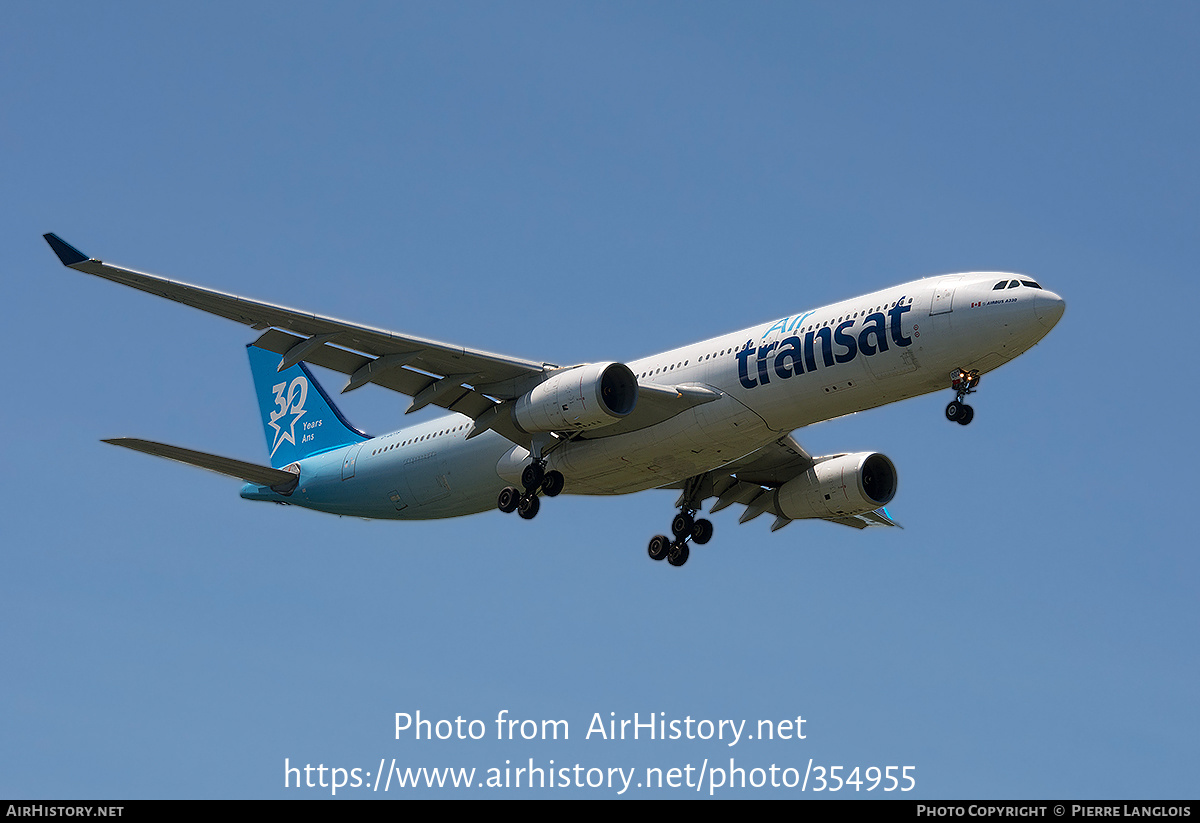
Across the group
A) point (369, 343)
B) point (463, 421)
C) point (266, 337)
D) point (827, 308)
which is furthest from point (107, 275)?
point (827, 308)

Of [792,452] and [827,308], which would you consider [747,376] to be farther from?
[792,452]

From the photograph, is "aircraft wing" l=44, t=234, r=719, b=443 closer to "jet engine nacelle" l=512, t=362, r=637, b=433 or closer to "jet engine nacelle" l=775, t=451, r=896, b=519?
"jet engine nacelle" l=512, t=362, r=637, b=433

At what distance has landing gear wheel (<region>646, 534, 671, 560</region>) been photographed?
41750 millimetres

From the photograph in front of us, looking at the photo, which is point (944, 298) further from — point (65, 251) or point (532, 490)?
point (65, 251)

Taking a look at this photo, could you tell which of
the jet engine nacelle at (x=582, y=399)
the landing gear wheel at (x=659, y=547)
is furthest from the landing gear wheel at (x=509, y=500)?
the landing gear wheel at (x=659, y=547)

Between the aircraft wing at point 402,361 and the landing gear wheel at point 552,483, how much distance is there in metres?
1.36

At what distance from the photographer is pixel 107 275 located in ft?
107

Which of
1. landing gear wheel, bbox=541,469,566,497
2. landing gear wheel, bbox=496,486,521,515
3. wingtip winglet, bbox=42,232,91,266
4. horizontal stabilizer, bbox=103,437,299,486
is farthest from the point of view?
horizontal stabilizer, bbox=103,437,299,486

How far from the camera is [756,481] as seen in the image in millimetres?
42344

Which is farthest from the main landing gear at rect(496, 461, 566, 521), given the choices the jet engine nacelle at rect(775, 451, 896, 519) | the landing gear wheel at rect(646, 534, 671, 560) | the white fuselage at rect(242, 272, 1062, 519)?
the jet engine nacelle at rect(775, 451, 896, 519)

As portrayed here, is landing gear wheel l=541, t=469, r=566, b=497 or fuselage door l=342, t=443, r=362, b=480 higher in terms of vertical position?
fuselage door l=342, t=443, r=362, b=480

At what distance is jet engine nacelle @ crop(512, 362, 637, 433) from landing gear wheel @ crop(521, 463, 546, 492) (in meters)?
1.47

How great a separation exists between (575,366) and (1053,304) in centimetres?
1149
